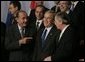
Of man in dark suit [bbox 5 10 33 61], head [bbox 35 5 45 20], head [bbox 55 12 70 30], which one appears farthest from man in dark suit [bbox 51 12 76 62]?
man in dark suit [bbox 5 10 33 61]

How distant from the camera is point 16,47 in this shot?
3609mm

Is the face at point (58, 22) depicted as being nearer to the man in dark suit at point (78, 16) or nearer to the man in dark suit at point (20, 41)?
the man in dark suit at point (78, 16)

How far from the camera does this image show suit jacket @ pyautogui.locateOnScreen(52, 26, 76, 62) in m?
3.24

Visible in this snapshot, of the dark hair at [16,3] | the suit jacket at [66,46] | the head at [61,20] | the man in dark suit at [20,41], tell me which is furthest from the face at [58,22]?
the dark hair at [16,3]

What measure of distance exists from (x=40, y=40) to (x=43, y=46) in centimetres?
9

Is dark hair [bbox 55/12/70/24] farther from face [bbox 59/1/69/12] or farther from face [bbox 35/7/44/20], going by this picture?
face [bbox 35/7/44/20]

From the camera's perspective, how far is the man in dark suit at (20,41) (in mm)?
3623

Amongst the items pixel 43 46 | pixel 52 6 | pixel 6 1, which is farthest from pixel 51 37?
pixel 6 1

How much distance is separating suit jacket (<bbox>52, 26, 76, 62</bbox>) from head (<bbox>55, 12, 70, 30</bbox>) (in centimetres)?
7

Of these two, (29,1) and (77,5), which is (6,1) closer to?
(29,1)

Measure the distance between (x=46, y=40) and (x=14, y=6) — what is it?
0.56m

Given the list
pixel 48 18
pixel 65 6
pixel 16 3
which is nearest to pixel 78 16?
pixel 65 6

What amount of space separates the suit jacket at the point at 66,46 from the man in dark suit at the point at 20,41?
1.36 feet

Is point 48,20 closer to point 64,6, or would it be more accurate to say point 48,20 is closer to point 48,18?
point 48,18
